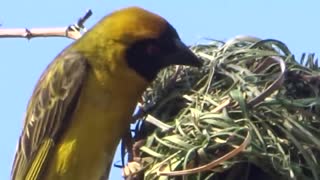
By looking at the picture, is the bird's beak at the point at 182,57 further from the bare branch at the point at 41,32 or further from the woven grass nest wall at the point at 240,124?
the bare branch at the point at 41,32

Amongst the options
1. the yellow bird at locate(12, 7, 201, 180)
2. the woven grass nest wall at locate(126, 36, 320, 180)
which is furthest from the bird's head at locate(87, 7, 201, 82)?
the woven grass nest wall at locate(126, 36, 320, 180)

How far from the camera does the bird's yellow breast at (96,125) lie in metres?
3.21

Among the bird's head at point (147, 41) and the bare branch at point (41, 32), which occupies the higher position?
the bare branch at point (41, 32)

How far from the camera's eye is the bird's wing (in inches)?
129

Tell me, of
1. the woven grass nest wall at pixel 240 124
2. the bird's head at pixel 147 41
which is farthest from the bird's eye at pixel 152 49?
the woven grass nest wall at pixel 240 124

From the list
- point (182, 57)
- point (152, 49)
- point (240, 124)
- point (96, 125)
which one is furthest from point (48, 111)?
point (240, 124)

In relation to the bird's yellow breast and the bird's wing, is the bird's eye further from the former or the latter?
the bird's wing

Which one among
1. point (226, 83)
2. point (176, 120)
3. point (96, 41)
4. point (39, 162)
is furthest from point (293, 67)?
point (39, 162)

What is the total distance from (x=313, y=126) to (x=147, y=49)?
0.63 metres

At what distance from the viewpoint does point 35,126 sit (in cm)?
341

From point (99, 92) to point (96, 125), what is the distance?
0.11m

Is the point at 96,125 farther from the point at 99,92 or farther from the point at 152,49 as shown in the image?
the point at 152,49

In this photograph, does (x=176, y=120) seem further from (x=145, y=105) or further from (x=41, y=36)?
(x=41, y=36)

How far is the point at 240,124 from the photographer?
A: 9.66 feet
